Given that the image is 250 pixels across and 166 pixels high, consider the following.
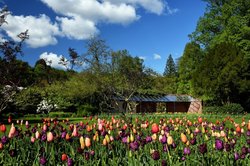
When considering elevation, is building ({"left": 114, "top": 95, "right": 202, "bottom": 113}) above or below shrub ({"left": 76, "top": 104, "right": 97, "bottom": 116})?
above

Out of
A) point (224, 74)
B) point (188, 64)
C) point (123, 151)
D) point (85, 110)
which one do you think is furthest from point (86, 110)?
point (123, 151)

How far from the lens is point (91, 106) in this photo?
33031 mm

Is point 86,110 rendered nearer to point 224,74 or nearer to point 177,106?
point 224,74

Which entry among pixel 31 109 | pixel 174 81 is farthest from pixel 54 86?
pixel 174 81

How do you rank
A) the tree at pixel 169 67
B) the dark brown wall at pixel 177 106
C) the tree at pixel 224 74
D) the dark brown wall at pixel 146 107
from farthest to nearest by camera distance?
the tree at pixel 169 67, the dark brown wall at pixel 177 106, the dark brown wall at pixel 146 107, the tree at pixel 224 74

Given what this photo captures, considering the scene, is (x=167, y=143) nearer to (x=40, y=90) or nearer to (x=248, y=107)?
(x=40, y=90)

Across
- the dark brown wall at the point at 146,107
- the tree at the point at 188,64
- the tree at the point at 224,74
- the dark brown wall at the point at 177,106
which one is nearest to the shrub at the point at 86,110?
the dark brown wall at the point at 146,107

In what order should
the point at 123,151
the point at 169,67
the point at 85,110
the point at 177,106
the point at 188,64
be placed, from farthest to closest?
the point at 169,67 → the point at 177,106 → the point at 188,64 → the point at 85,110 → the point at 123,151

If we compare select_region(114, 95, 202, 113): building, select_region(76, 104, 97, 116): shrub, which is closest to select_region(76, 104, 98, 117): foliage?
select_region(76, 104, 97, 116): shrub

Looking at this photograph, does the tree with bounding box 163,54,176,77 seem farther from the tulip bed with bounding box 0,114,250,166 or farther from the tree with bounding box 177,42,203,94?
the tulip bed with bounding box 0,114,250,166

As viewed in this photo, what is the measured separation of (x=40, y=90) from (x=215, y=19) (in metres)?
21.8

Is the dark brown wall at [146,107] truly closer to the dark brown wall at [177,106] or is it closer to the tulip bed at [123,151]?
the dark brown wall at [177,106]

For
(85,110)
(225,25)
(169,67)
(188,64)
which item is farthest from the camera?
(169,67)

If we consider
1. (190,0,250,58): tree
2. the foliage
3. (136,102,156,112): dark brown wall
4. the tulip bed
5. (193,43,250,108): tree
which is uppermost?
(190,0,250,58): tree
